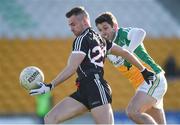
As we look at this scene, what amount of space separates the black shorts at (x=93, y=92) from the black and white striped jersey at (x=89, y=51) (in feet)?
0.28

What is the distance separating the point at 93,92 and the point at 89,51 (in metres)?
0.49

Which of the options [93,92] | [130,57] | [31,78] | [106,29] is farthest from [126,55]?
[31,78]

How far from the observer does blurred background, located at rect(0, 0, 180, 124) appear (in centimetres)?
1465

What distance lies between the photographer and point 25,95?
Answer: 14852mm

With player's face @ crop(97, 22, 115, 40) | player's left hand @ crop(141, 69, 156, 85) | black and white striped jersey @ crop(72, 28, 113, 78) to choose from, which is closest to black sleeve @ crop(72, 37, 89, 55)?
black and white striped jersey @ crop(72, 28, 113, 78)

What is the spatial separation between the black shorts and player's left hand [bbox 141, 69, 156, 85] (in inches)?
33.3

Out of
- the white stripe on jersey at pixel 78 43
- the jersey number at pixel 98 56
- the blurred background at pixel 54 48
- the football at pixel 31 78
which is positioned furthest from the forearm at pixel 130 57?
the blurred background at pixel 54 48

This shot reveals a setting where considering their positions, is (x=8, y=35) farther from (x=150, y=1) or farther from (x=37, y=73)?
(x=37, y=73)

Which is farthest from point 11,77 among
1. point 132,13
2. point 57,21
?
point 132,13

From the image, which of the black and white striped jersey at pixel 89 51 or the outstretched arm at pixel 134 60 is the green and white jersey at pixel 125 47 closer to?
the outstretched arm at pixel 134 60

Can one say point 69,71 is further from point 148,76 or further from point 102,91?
point 148,76

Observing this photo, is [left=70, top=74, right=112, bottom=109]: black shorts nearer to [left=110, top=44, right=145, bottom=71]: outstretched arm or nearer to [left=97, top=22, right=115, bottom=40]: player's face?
[left=110, top=44, right=145, bottom=71]: outstretched arm

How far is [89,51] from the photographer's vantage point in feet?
24.3

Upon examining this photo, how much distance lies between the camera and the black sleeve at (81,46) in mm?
7348
